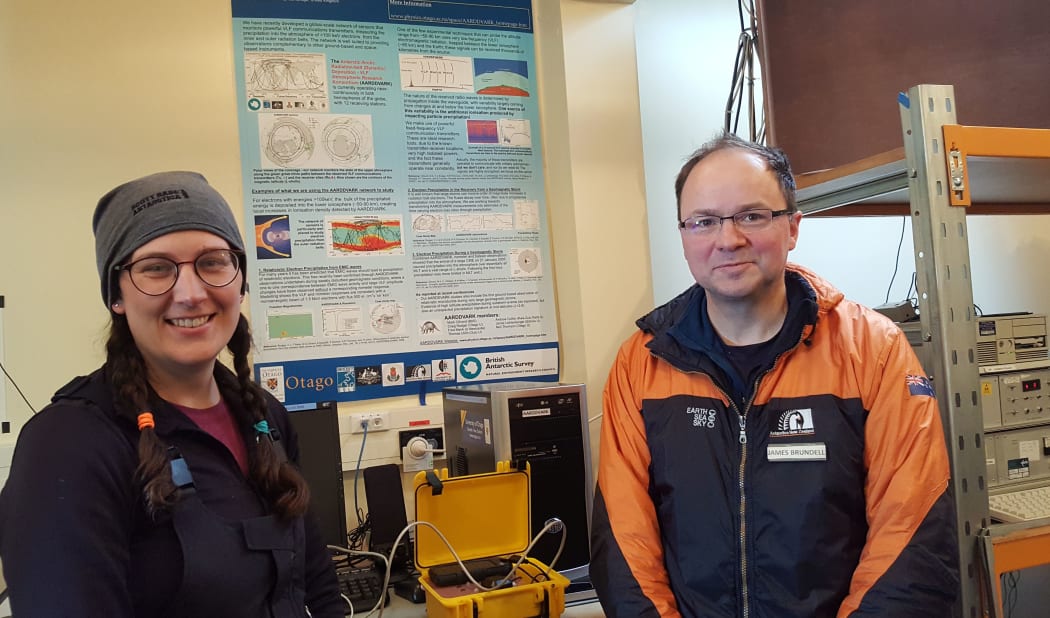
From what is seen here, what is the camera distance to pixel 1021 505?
→ 1.47 metres

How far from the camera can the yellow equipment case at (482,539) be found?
4.58 ft

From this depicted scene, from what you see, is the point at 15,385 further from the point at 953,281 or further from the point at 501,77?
the point at 953,281

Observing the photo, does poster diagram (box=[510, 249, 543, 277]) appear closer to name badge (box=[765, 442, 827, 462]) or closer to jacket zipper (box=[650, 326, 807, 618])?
jacket zipper (box=[650, 326, 807, 618])

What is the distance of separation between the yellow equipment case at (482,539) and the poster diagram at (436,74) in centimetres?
141

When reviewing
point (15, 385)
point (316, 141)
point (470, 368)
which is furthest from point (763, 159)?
point (15, 385)

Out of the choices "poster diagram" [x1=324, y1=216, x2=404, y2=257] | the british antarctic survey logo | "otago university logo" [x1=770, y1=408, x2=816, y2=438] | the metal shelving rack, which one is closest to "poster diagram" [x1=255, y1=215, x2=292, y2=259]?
"poster diagram" [x1=324, y1=216, x2=404, y2=257]

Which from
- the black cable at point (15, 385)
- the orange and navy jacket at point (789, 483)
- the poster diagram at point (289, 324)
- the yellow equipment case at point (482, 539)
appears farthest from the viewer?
the poster diagram at point (289, 324)

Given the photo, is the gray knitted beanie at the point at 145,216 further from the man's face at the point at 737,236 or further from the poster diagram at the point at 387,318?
the poster diagram at the point at 387,318

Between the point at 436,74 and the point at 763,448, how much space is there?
1768mm

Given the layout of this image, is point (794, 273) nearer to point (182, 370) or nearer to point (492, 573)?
point (492, 573)

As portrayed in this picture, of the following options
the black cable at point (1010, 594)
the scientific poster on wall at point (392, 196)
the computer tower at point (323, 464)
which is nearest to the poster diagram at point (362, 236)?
the scientific poster on wall at point (392, 196)

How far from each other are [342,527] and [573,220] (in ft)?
3.97

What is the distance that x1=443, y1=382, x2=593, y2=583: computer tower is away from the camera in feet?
5.67

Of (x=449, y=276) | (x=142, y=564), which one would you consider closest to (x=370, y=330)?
(x=449, y=276)
